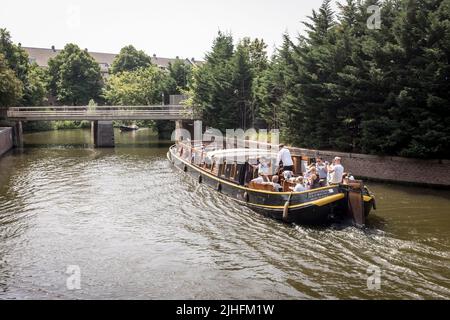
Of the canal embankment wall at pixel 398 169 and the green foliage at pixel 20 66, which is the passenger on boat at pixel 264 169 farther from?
the green foliage at pixel 20 66

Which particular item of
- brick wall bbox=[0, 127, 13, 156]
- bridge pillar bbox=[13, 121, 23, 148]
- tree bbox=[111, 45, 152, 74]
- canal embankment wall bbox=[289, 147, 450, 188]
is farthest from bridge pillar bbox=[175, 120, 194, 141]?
tree bbox=[111, 45, 152, 74]

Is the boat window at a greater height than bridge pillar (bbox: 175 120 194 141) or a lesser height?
lesser

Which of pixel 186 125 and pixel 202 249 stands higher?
pixel 186 125

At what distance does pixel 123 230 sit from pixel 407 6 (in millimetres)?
19679

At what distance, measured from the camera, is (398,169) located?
26.1 m

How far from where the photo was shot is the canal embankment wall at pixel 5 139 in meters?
42.5

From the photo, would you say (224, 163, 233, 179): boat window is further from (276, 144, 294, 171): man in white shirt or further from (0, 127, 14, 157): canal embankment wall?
(0, 127, 14, 157): canal embankment wall

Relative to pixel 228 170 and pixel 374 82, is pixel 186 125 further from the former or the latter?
pixel 228 170

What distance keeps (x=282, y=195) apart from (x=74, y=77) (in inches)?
3180

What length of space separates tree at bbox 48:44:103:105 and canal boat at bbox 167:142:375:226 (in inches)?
2737

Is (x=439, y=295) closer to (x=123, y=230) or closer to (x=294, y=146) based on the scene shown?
(x=123, y=230)

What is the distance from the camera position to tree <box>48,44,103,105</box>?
88.2 meters

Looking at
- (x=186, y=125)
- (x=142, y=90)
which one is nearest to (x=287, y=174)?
(x=186, y=125)

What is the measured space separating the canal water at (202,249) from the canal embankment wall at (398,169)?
106 centimetres
